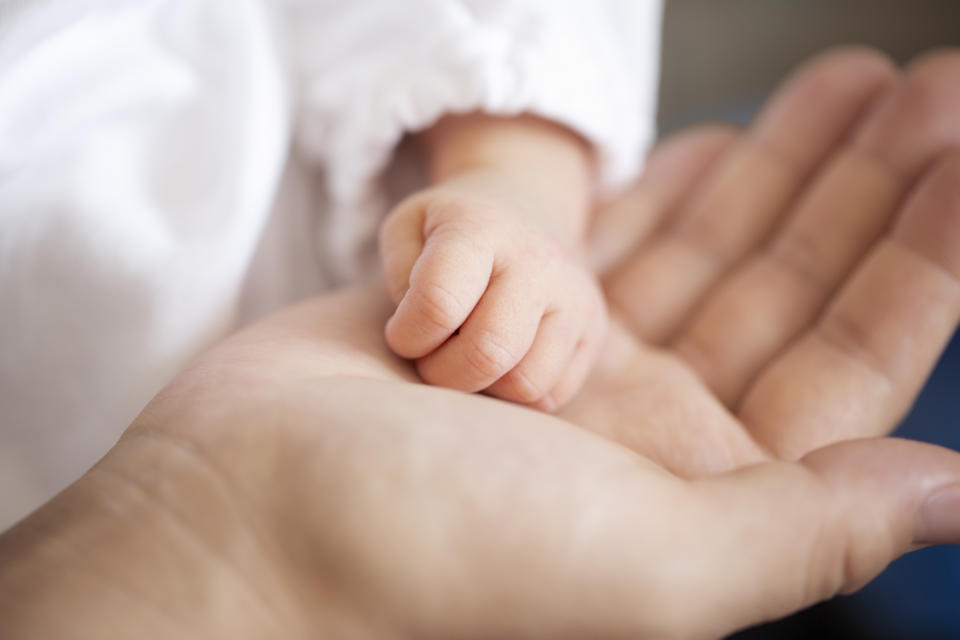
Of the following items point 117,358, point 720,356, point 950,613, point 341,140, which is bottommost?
point 950,613

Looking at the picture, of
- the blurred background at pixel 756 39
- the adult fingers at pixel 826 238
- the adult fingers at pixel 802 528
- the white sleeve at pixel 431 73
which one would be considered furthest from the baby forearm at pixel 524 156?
the blurred background at pixel 756 39

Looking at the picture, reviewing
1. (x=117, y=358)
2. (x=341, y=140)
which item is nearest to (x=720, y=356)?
(x=341, y=140)

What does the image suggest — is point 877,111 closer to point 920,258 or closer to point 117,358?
point 920,258

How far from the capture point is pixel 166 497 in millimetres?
342

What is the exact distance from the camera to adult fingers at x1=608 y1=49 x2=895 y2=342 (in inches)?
27.5

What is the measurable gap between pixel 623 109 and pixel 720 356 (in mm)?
273

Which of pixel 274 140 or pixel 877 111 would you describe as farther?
pixel 877 111

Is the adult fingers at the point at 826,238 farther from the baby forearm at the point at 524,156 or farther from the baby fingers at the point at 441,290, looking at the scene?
the baby fingers at the point at 441,290

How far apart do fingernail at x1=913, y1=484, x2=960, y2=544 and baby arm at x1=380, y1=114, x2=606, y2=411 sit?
0.69 ft

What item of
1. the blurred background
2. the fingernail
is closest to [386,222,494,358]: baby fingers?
the fingernail

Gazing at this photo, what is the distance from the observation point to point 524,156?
64cm

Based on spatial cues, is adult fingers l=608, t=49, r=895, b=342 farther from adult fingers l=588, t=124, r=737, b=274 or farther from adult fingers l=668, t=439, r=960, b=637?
adult fingers l=668, t=439, r=960, b=637

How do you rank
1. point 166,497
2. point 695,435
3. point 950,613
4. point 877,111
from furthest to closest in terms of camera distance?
Result: point 877,111, point 950,613, point 695,435, point 166,497

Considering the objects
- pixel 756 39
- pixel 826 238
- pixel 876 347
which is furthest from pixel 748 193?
pixel 756 39
